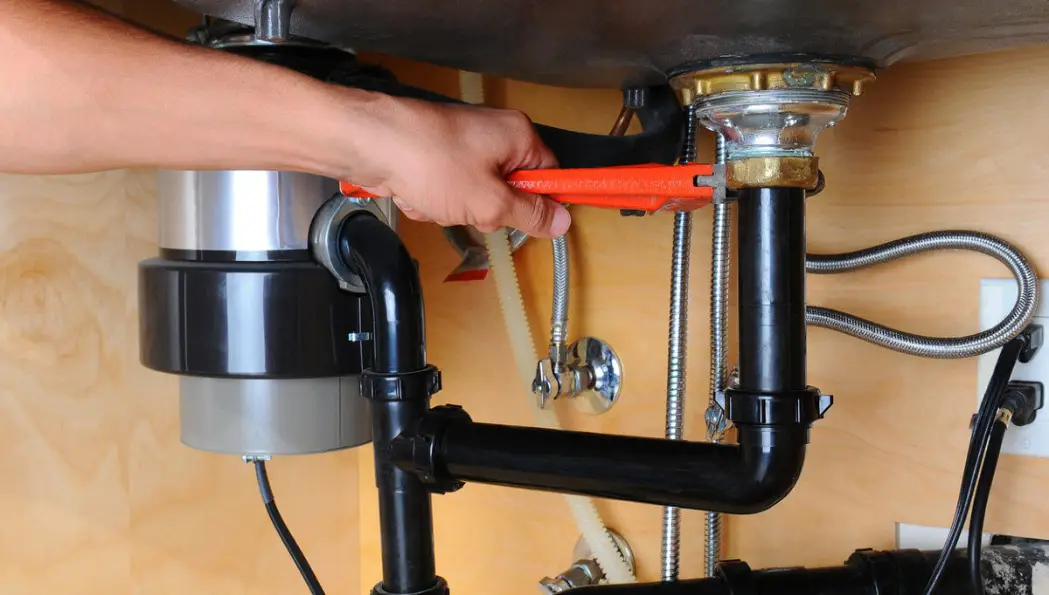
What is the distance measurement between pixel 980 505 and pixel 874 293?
0.61 ft

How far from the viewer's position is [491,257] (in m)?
0.85

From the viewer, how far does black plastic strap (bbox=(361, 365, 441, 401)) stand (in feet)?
2.03

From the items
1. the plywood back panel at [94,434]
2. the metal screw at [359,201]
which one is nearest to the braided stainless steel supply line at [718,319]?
the metal screw at [359,201]

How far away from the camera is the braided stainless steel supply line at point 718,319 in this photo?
0.69 m

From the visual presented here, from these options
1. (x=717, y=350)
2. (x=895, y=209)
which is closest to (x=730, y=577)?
(x=717, y=350)

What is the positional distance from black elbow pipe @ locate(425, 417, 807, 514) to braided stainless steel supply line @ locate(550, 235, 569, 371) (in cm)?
24

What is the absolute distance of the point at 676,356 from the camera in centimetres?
74

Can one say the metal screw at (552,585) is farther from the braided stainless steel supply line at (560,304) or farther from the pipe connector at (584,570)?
the braided stainless steel supply line at (560,304)

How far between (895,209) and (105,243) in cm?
68

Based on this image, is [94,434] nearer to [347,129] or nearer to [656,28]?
[347,129]

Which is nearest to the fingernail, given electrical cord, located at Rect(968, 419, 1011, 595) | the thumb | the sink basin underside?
the thumb

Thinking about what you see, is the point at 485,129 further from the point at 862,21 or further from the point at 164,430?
the point at 164,430

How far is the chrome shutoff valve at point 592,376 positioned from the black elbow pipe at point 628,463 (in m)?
0.27

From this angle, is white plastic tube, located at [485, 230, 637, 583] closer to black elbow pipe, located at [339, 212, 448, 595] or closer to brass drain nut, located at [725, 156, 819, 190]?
black elbow pipe, located at [339, 212, 448, 595]
